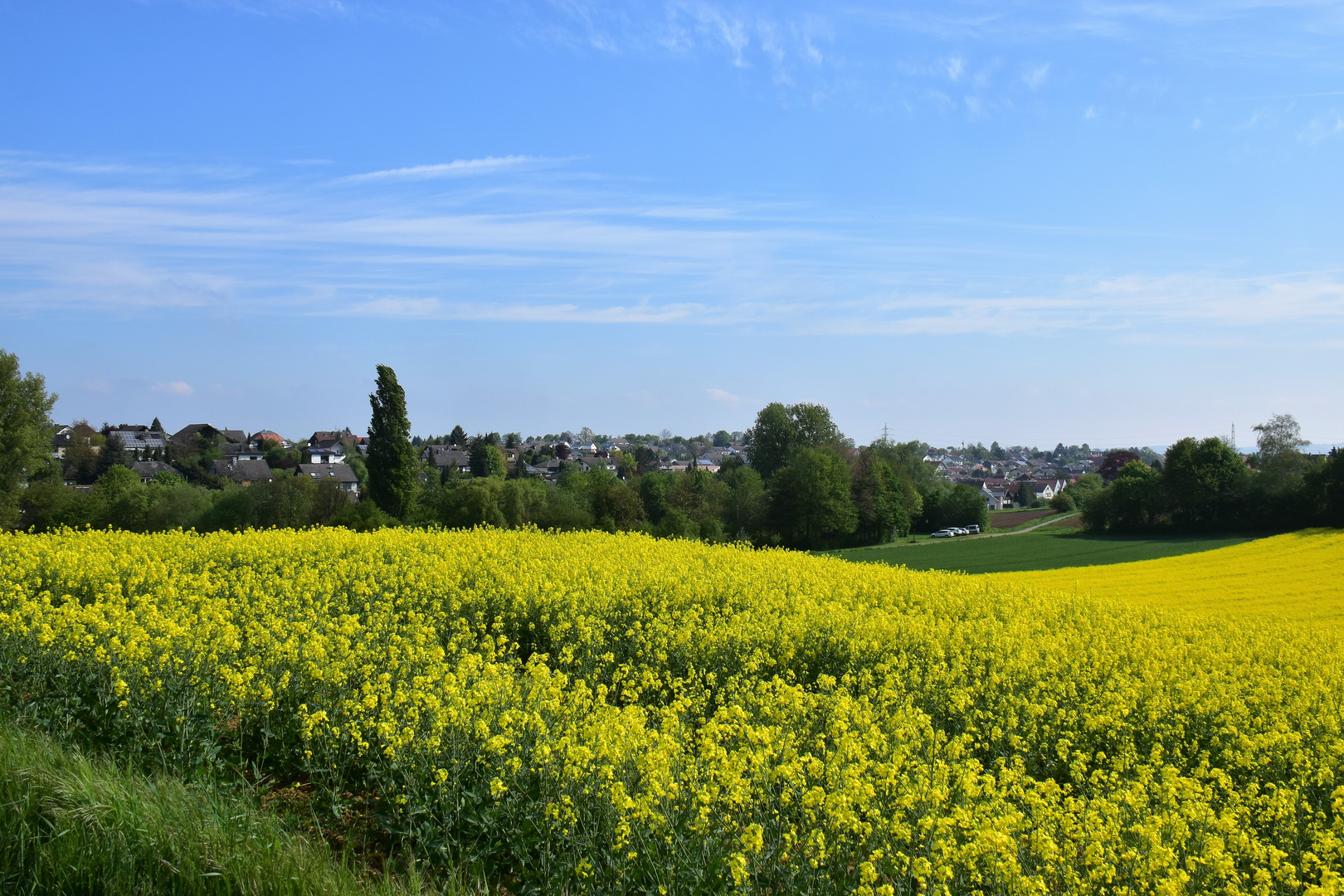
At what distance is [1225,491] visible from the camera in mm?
47062

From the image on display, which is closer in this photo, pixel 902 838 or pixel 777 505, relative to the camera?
pixel 902 838

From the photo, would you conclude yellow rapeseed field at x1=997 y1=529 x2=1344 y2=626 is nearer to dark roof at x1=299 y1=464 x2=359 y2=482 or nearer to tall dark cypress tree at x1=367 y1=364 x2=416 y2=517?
tall dark cypress tree at x1=367 y1=364 x2=416 y2=517

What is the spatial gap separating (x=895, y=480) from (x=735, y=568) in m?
49.5

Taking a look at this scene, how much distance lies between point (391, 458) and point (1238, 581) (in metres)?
31.6

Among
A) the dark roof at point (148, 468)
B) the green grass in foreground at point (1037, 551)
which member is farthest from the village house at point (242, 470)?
the green grass in foreground at point (1037, 551)

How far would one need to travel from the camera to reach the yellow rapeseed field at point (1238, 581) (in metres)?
19.9

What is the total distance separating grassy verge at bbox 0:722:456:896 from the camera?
4168 millimetres

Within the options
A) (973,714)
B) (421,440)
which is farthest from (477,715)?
(421,440)

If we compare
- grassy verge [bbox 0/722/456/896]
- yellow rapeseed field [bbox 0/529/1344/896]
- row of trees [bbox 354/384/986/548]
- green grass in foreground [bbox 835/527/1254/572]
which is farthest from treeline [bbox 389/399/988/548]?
grassy verge [bbox 0/722/456/896]

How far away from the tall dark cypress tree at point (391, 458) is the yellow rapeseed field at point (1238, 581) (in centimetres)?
2459

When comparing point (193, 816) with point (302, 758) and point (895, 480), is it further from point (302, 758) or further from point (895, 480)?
point (895, 480)

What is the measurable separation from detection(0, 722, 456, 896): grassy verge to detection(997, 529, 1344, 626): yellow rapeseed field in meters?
14.6

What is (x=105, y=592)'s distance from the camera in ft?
33.1

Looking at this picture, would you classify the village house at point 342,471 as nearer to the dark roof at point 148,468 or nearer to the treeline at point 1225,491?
the dark roof at point 148,468
